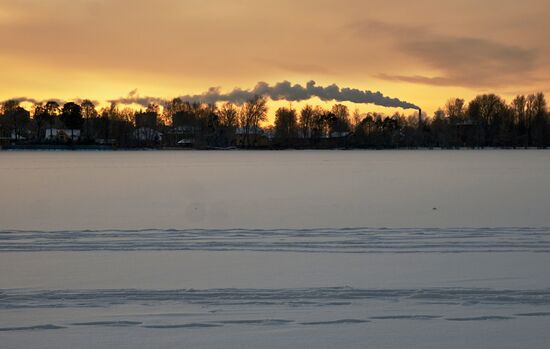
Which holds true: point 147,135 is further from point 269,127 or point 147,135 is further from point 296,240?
point 296,240

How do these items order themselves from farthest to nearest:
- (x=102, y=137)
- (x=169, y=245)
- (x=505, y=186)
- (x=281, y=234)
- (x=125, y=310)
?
(x=102, y=137) → (x=505, y=186) → (x=281, y=234) → (x=169, y=245) → (x=125, y=310)

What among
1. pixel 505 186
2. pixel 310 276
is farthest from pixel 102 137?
pixel 310 276

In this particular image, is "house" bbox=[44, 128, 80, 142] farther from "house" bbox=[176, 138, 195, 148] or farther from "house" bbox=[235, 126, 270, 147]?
"house" bbox=[235, 126, 270, 147]

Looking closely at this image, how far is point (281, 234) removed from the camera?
10.5 metres

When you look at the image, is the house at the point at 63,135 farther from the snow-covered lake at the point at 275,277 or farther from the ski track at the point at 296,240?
the ski track at the point at 296,240

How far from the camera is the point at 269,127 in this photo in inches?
6063

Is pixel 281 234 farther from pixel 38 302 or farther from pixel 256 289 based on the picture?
pixel 38 302

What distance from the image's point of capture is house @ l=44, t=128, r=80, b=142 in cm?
12855

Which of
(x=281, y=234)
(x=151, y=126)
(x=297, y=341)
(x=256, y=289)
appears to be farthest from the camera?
(x=151, y=126)

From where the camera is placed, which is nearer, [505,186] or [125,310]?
[125,310]

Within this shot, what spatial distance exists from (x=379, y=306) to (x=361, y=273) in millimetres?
1348

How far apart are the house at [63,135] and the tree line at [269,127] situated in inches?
8.5

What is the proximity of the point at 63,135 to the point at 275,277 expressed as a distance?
5201 inches

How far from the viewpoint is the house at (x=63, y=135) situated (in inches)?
5061
